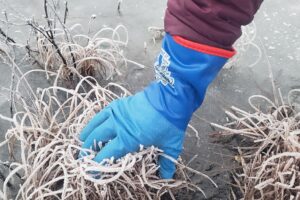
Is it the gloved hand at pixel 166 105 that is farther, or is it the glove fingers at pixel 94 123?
the glove fingers at pixel 94 123

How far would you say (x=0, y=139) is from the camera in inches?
88.1

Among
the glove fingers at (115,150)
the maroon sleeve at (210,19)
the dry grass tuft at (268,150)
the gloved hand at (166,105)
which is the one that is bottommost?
the dry grass tuft at (268,150)

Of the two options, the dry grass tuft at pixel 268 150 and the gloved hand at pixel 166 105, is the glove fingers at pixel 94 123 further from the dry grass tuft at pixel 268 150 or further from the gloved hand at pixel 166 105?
the dry grass tuft at pixel 268 150

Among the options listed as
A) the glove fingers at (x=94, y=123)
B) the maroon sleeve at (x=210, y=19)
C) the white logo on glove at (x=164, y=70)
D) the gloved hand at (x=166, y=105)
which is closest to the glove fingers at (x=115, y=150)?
the gloved hand at (x=166, y=105)

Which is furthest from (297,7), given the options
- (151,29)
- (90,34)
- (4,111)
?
(4,111)

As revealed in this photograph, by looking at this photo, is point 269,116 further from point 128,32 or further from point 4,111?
point 4,111

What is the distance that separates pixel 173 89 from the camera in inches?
69.9

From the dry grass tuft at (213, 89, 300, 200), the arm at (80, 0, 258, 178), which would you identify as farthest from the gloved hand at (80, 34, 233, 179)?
the dry grass tuft at (213, 89, 300, 200)

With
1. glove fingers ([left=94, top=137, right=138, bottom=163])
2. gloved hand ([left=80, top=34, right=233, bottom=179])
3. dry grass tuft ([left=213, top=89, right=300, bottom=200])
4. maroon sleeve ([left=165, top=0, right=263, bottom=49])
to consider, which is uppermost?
maroon sleeve ([left=165, top=0, right=263, bottom=49])

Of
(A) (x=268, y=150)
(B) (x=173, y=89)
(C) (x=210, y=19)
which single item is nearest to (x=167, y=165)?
(B) (x=173, y=89)

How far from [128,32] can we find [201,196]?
122cm

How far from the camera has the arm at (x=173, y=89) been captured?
1.69m

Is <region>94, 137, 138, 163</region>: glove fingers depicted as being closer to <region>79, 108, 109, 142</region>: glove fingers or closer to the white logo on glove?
<region>79, 108, 109, 142</region>: glove fingers

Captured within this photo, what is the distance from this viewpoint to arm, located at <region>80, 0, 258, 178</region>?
1.69 metres
